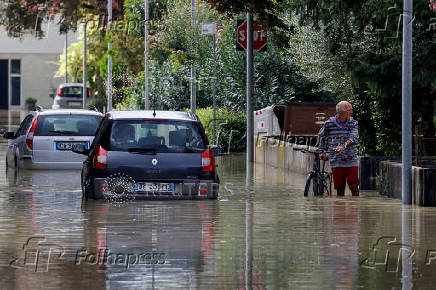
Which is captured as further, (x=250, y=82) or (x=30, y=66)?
(x=30, y=66)

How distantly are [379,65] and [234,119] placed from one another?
46.9ft

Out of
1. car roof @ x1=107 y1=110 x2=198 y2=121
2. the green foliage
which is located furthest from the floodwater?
the green foliage

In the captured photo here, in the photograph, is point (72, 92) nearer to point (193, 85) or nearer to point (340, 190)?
point (193, 85)

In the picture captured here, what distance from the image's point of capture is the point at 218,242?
1412 cm

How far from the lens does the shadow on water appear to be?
11305mm

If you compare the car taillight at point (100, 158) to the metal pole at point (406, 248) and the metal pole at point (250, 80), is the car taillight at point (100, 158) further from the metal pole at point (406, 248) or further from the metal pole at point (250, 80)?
the metal pole at point (250, 80)

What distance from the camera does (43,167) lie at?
25.5 meters

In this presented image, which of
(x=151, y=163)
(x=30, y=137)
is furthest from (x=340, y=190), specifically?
(x=30, y=137)

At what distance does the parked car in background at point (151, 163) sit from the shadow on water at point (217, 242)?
10.2 inches

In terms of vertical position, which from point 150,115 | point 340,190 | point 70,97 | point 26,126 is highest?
point 70,97

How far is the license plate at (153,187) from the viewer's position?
1819 cm

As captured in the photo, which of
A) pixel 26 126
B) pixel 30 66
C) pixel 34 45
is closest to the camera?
pixel 26 126

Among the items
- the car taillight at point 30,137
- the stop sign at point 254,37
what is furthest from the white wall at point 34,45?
the car taillight at point 30,137

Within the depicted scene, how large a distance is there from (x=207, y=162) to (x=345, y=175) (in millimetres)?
2807
